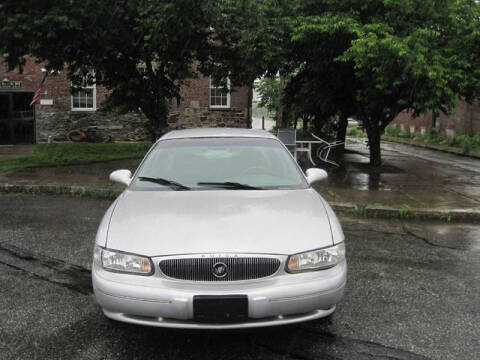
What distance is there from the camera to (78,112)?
75.6 feet

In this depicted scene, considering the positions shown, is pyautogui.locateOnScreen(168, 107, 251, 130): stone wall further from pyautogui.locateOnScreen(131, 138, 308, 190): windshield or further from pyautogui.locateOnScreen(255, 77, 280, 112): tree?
pyautogui.locateOnScreen(131, 138, 308, 190): windshield

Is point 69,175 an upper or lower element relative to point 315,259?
lower

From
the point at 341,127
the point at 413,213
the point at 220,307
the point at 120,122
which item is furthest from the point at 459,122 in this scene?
the point at 220,307

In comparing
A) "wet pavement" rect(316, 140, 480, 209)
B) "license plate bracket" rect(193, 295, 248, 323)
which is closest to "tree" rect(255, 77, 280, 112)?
"wet pavement" rect(316, 140, 480, 209)

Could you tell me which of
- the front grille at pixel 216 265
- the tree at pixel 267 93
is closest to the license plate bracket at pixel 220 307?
the front grille at pixel 216 265

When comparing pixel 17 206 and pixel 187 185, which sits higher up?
pixel 187 185

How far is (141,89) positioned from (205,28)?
2.67 meters

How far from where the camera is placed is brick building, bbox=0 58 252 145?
2227 centimetres

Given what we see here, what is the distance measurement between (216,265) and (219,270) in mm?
39

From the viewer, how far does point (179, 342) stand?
3461mm

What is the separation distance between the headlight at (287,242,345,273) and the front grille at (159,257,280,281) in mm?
158

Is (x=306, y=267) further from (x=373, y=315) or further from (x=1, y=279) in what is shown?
(x=1, y=279)

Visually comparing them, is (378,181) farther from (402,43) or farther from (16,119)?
(16,119)

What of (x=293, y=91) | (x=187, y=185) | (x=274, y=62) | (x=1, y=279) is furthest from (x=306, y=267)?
(x=293, y=91)
